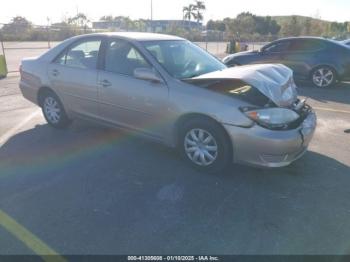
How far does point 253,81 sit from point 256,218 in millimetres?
1623

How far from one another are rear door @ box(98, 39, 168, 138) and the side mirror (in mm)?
75

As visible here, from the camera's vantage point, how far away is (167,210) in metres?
3.38

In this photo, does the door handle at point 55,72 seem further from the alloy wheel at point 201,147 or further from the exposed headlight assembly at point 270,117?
the exposed headlight assembly at point 270,117

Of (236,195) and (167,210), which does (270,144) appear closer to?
(236,195)

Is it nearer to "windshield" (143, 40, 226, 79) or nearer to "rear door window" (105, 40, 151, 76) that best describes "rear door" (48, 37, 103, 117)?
"rear door window" (105, 40, 151, 76)

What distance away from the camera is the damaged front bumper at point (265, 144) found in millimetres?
3660

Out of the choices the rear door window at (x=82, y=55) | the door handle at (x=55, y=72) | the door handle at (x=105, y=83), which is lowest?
the door handle at (x=105, y=83)

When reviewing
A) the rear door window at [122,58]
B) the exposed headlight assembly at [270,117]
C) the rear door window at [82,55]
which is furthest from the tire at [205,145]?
the rear door window at [82,55]

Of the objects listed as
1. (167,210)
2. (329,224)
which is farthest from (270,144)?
(167,210)

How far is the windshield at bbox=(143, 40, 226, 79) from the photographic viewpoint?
4432 millimetres

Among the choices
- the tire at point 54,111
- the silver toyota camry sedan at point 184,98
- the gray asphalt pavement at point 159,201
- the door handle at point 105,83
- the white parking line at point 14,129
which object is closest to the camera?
the gray asphalt pavement at point 159,201

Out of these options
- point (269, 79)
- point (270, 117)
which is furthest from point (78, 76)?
point (270, 117)

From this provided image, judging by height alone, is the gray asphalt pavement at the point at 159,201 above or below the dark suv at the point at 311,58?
below

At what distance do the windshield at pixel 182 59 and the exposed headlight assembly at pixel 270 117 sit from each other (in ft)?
3.60
